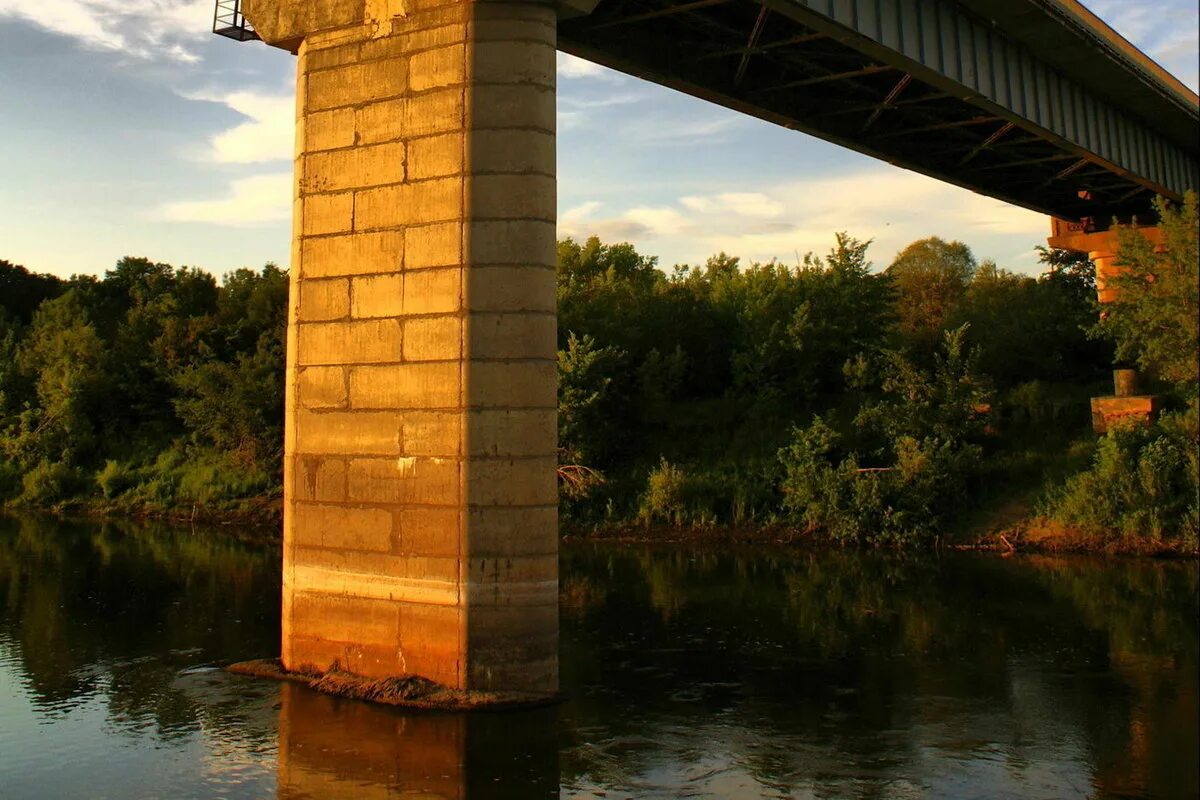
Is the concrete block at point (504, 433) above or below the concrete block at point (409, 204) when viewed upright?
below

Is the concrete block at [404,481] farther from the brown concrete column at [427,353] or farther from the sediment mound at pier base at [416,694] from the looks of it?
the sediment mound at pier base at [416,694]

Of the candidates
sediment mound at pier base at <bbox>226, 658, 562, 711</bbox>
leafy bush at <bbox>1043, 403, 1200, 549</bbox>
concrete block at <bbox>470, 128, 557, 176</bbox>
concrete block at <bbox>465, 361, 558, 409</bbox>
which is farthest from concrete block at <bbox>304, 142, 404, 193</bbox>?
leafy bush at <bbox>1043, 403, 1200, 549</bbox>

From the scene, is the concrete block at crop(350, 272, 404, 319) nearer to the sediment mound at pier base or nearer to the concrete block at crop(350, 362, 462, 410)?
the concrete block at crop(350, 362, 462, 410)

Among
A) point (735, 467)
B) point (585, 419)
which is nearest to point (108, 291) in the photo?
point (585, 419)

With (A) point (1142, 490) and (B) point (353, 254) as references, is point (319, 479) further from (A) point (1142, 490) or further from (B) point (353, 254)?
(A) point (1142, 490)

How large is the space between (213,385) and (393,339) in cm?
2904

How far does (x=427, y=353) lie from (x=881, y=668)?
288 inches

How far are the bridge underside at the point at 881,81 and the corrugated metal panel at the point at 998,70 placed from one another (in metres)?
0.04

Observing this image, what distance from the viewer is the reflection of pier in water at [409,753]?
9828 millimetres

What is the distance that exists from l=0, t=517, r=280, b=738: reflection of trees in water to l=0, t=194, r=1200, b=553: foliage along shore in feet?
28.3

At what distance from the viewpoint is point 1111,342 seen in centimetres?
3441

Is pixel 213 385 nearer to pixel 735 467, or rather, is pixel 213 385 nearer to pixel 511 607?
pixel 735 467

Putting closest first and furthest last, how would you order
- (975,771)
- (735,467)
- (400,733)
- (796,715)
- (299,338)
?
1. (975,771)
2. (400,733)
3. (796,715)
4. (299,338)
5. (735,467)

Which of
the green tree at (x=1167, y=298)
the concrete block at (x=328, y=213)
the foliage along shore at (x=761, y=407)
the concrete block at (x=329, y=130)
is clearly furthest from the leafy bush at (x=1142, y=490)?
the concrete block at (x=329, y=130)
